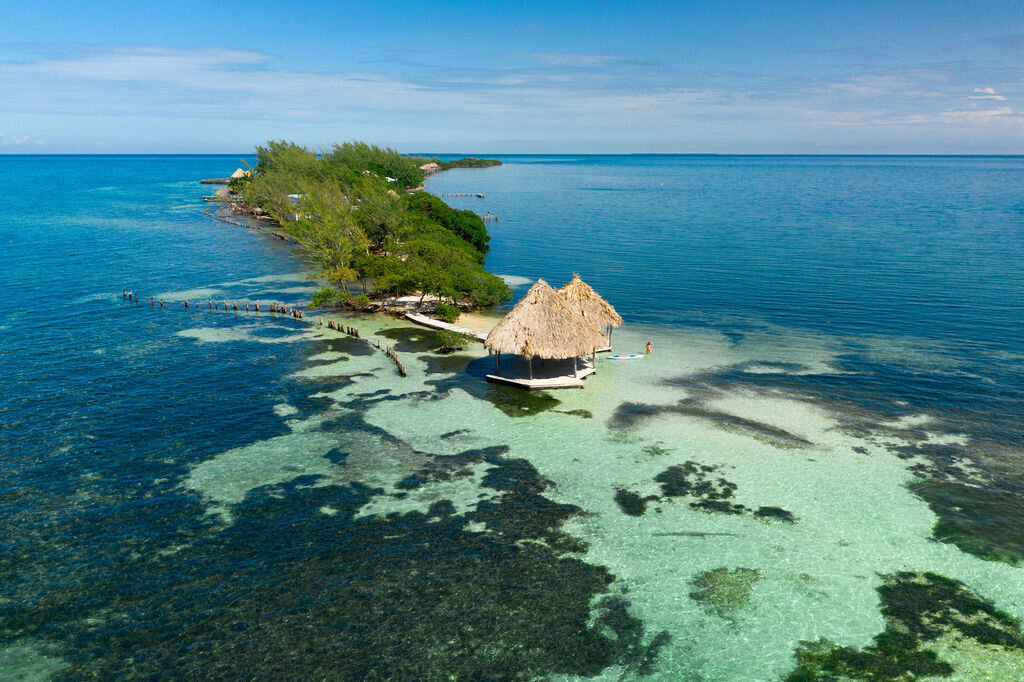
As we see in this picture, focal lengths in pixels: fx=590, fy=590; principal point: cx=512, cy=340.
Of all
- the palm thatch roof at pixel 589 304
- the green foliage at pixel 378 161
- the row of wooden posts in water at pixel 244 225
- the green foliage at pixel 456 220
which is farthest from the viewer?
the green foliage at pixel 378 161

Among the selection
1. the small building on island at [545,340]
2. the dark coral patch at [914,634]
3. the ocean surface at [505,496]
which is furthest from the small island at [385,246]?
the dark coral patch at [914,634]

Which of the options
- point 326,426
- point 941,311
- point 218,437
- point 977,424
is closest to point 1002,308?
point 941,311

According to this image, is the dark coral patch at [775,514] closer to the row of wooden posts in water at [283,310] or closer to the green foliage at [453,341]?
the row of wooden posts in water at [283,310]

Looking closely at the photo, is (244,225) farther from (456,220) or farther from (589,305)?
(589,305)

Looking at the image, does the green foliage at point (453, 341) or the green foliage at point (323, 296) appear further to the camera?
the green foliage at point (323, 296)

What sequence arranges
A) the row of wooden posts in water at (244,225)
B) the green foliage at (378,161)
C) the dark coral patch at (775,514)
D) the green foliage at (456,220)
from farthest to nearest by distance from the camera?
the green foliage at (378,161) → the row of wooden posts in water at (244,225) → the green foliage at (456,220) → the dark coral patch at (775,514)

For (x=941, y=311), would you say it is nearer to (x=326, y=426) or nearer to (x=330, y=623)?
(x=326, y=426)

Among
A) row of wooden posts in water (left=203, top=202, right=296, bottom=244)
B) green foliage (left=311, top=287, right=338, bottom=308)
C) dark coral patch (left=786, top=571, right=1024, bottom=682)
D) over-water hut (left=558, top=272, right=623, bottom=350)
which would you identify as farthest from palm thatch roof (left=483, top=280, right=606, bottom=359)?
row of wooden posts in water (left=203, top=202, right=296, bottom=244)
